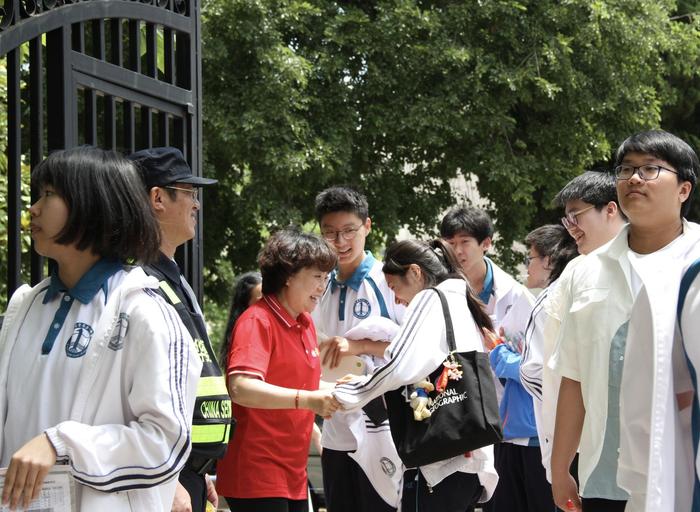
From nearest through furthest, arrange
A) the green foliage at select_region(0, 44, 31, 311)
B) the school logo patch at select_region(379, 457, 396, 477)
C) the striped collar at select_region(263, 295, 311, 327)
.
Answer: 1. the striped collar at select_region(263, 295, 311, 327)
2. the school logo patch at select_region(379, 457, 396, 477)
3. the green foliage at select_region(0, 44, 31, 311)

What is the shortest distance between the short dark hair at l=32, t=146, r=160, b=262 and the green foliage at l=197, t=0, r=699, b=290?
353 inches

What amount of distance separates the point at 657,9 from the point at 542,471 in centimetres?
940

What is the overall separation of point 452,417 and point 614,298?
1.28 metres

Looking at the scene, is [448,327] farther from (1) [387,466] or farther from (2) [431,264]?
(1) [387,466]

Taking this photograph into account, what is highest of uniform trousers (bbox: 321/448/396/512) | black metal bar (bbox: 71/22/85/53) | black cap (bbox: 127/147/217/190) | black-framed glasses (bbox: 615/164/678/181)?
black metal bar (bbox: 71/22/85/53)

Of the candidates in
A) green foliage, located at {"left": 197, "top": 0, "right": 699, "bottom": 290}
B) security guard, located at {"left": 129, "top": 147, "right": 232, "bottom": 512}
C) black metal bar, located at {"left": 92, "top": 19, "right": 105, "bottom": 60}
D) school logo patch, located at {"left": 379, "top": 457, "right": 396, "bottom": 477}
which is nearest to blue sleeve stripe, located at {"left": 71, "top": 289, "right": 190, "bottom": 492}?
security guard, located at {"left": 129, "top": 147, "right": 232, "bottom": 512}

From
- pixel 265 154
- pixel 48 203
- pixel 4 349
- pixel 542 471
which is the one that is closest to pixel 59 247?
pixel 48 203

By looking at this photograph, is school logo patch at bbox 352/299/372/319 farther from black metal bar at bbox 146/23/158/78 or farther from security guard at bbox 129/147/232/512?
security guard at bbox 129/147/232/512

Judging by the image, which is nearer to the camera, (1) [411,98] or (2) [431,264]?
(2) [431,264]

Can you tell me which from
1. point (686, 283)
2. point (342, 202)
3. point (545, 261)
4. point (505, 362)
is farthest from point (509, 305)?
point (686, 283)

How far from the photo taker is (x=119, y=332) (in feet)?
8.96

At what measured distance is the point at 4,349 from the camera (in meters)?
2.84

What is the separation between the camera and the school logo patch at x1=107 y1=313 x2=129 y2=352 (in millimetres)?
2717

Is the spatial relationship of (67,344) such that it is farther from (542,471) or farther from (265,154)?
(265,154)
